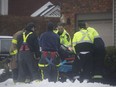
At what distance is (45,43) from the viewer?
1144 cm

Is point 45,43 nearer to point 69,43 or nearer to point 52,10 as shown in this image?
point 69,43

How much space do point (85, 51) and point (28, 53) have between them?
4.86ft

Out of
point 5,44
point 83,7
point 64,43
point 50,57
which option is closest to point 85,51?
point 50,57

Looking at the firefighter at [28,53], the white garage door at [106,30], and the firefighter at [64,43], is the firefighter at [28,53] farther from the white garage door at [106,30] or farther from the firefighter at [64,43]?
the white garage door at [106,30]

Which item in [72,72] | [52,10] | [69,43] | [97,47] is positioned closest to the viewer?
[97,47]

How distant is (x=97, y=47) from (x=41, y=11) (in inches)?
927

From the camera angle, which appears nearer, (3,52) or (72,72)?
(72,72)

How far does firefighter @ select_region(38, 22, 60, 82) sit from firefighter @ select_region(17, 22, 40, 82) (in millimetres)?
300

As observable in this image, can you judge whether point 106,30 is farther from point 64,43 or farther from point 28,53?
point 28,53

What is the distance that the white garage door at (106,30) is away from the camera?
18002 millimetres

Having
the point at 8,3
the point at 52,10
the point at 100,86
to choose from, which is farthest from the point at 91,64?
the point at 8,3

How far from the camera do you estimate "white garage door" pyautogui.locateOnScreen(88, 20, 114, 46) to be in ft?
59.1

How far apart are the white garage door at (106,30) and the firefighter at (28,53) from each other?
6495 mm

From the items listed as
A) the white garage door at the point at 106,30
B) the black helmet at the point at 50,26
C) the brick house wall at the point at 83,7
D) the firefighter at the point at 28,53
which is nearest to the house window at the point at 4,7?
the brick house wall at the point at 83,7
